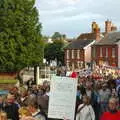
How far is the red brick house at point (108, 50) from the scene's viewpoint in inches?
3706

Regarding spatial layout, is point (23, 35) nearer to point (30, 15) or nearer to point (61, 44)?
point (30, 15)

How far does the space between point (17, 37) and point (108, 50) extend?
3457 centimetres

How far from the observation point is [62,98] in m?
11.3

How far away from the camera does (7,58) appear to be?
6425 cm

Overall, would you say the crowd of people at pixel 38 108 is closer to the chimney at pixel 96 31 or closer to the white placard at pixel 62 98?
the white placard at pixel 62 98

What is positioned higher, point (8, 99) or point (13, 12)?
point (13, 12)

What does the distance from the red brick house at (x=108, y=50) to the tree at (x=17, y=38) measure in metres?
28.6

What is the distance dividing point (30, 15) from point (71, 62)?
134 feet

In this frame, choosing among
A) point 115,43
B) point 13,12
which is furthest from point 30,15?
point 115,43

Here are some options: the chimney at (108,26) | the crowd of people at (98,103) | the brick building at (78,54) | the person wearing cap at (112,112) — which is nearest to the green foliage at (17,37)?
the brick building at (78,54)

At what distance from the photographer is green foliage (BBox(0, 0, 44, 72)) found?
64.0 m

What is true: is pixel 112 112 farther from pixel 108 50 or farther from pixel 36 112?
pixel 108 50

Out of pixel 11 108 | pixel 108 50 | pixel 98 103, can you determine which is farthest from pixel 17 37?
pixel 11 108

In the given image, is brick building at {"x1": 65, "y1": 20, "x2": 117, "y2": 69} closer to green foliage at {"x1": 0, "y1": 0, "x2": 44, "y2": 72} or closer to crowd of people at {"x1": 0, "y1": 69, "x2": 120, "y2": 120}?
green foliage at {"x1": 0, "y1": 0, "x2": 44, "y2": 72}
